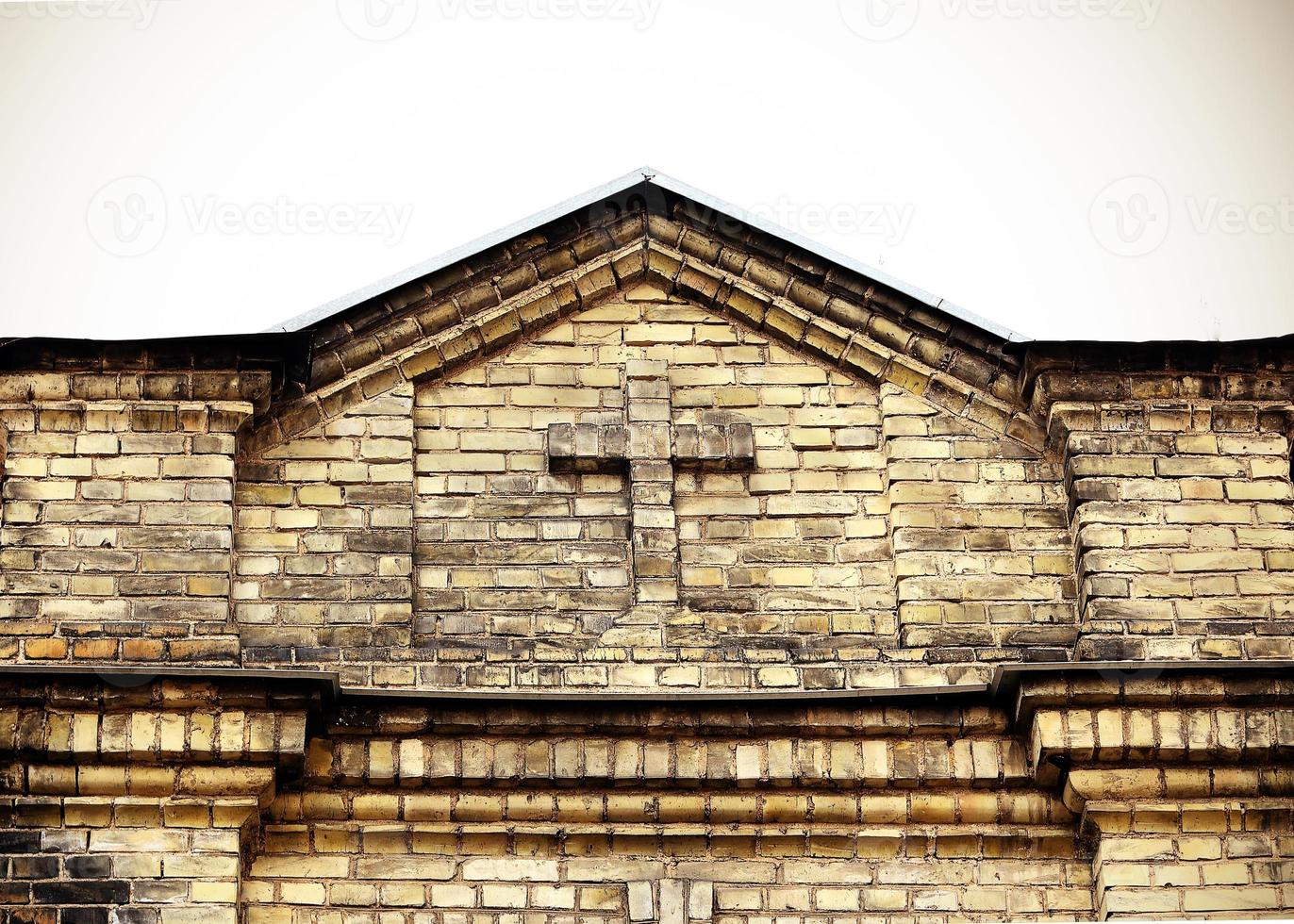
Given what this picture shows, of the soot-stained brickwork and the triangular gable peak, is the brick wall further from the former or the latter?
the triangular gable peak

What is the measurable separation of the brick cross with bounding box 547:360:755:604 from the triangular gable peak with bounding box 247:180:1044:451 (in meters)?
0.61

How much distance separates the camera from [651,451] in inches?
394

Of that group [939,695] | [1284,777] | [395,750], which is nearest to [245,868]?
[395,750]

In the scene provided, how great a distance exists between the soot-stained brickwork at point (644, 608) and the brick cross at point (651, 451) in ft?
0.07

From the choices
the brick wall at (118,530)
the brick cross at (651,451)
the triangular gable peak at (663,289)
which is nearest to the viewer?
the brick wall at (118,530)

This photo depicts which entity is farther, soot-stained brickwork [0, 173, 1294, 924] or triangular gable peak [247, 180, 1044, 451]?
triangular gable peak [247, 180, 1044, 451]

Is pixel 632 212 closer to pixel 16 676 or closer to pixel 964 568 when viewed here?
pixel 964 568

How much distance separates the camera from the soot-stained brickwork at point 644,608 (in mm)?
8953

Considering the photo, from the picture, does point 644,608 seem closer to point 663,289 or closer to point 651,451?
point 651,451

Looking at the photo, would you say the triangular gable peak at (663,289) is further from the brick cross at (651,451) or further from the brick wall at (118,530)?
the brick cross at (651,451)

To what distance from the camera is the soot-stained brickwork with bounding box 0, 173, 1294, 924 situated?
895cm

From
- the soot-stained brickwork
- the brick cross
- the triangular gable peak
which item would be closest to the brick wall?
the soot-stained brickwork

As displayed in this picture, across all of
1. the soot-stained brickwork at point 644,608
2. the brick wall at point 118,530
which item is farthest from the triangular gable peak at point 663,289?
the brick wall at point 118,530

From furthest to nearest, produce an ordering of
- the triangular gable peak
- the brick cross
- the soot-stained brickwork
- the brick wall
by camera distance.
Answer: the triangular gable peak < the brick cross < the brick wall < the soot-stained brickwork
